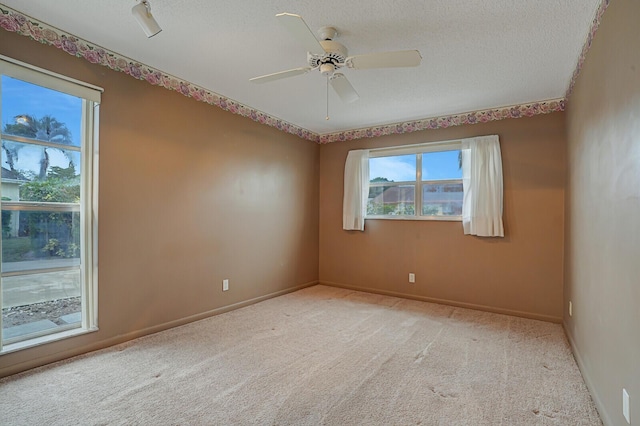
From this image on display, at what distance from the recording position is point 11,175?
2312mm

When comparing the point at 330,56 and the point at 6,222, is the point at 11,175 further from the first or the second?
the point at 330,56

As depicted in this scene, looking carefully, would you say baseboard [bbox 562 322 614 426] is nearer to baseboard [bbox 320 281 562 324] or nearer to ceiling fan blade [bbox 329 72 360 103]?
baseboard [bbox 320 281 562 324]

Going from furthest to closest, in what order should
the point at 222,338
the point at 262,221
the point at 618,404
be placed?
the point at 262,221, the point at 222,338, the point at 618,404

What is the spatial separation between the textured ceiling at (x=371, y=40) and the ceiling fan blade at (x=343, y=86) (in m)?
0.25

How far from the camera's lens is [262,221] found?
436 cm

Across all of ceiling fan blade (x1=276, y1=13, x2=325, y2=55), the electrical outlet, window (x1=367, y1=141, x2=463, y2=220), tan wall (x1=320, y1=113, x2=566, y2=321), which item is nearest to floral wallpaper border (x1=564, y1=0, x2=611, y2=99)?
tan wall (x1=320, y1=113, x2=566, y2=321)

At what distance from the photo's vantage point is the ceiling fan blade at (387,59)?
2047 mm

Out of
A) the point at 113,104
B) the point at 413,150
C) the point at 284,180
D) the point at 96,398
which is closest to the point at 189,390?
the point at 96,398

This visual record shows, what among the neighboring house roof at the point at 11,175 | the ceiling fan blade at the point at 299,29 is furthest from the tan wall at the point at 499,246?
the neighboring house roof at the point at 11,175

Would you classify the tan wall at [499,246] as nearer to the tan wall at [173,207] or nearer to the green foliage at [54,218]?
the tan wall at [173,207]

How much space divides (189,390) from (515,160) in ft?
13.1

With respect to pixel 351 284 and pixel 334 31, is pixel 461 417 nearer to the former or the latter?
pixel 334 31

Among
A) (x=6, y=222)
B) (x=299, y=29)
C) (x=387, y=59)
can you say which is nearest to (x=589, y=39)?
(x=387, y=59)

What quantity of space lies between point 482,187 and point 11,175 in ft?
14.6
